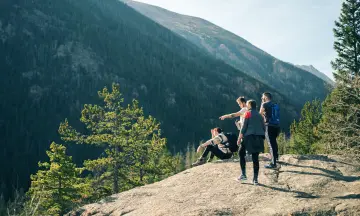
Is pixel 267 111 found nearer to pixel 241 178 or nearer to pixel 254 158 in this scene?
pixel 254 158

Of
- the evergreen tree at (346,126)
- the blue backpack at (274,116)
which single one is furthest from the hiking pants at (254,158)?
Answer: the evergreen tree at (346,126)

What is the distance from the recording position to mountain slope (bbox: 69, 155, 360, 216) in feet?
21.4

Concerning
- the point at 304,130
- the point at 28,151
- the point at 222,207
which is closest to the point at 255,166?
the point at 222,207

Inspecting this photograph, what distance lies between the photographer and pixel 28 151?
166375mm

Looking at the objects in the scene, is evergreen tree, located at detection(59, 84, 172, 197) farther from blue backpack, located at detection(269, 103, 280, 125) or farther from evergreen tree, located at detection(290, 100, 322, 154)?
evergreen tree, located at detection(290, 100, 322, 154)

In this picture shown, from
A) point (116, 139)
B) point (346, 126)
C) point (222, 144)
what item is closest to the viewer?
point (222, 144)

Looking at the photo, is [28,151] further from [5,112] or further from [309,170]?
[309,170]

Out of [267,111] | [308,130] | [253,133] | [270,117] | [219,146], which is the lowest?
[308,130]

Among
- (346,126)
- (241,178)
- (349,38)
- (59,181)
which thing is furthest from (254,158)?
(349,38)

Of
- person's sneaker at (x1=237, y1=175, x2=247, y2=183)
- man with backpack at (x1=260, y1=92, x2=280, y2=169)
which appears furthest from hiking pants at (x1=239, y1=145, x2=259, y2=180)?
man with backpack at (x1=260, y1=92, x2=280, y2=169)

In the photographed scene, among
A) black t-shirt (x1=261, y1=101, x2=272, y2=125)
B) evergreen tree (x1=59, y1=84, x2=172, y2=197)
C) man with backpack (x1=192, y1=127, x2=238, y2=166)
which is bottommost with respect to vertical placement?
evergreen tree (x1=59, y1=84, x2=172, y2=197)

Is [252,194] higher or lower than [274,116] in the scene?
lower

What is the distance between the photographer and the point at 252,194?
23.9 feet

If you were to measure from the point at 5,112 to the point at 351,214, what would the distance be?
221185mm
